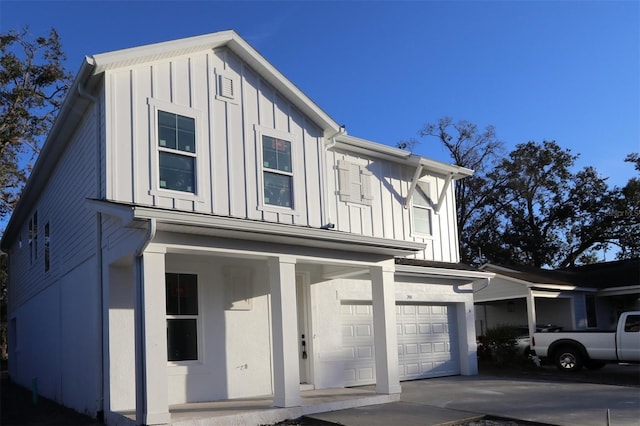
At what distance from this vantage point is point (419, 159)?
1605cm

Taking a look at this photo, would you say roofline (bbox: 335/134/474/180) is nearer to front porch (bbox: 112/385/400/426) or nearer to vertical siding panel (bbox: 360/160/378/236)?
vertical siding panel (bbox: 360/160/378/236)

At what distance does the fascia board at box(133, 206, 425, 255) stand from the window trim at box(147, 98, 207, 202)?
1.65 metres

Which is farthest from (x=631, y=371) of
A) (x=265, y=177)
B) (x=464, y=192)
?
(x=464, y=192)

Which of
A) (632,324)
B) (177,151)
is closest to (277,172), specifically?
(177,151)

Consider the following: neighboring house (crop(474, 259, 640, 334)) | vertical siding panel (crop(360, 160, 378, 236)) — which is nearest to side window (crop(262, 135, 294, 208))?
vertical siding panel (crop(360, 160, 378, 236))

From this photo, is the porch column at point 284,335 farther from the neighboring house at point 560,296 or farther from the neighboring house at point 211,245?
the neighboring house at point 560,296

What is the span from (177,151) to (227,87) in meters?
1.82

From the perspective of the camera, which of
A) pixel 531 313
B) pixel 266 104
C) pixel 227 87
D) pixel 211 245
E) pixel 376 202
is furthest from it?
pixel 531 313

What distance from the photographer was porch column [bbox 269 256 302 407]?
9688 mm

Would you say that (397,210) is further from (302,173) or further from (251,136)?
(251,136)

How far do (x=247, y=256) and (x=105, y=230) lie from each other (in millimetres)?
2535

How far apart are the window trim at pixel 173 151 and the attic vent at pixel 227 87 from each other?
28.5 inches

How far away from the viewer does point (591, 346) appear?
1617cm

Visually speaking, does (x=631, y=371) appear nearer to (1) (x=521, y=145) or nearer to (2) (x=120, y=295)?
(2) (x=120, y=295)
